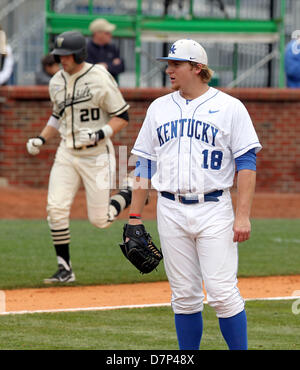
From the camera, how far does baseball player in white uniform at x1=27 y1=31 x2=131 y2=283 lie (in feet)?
29.9

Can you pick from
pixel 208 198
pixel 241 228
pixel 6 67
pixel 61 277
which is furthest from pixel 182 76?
pixel 6 67

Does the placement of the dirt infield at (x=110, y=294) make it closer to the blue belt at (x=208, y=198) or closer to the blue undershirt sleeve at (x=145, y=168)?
the blue undershirt sleeve at (x=145, y=168)

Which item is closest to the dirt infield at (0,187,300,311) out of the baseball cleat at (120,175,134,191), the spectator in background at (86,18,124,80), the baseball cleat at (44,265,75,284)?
the baseball cleat at (44,265,75,284)

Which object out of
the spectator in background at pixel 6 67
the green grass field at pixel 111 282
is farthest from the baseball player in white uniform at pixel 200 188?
the spectator in background at pixel 6 67

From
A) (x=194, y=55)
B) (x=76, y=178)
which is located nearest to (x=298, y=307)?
(x=76, y=178)

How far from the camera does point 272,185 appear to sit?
18562 millimetres

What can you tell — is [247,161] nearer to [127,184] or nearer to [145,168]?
[145,168]

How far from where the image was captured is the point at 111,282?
949cm

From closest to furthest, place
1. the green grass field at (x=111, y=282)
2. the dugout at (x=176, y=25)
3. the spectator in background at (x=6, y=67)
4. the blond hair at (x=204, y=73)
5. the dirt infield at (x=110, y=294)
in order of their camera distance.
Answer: the blond hair at (x=204, y=73), the green grass field at (x=111, y=282), the dirt infield at (x=110, y=294), the spectator in background at (x=6, y=67), the dugout at (x=176, y=25)

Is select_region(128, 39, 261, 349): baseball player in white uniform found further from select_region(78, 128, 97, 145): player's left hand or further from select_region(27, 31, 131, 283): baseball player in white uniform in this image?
select_region(27, 31, 131, 283): baseball player in white uniform

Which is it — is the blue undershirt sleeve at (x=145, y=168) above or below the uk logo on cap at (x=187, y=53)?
below

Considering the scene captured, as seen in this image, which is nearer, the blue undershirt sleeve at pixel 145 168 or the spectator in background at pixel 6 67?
the blue undershirt sleeve at pixel 145 168

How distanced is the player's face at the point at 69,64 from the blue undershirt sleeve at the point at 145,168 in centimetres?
341

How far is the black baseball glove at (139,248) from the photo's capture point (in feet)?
19.2
